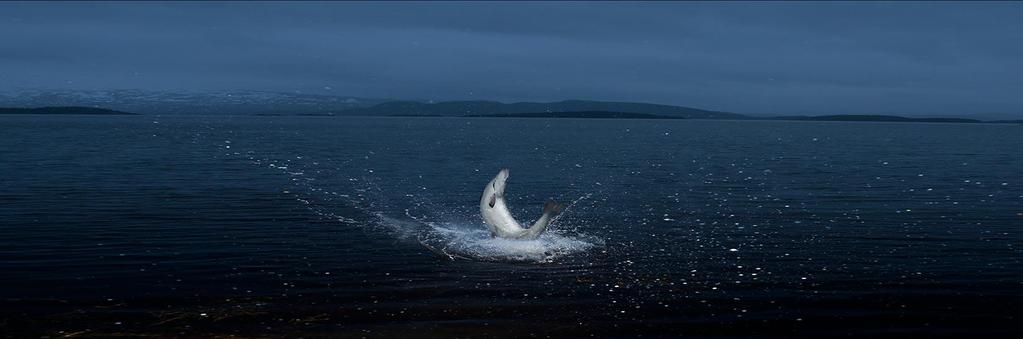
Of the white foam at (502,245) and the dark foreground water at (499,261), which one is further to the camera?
the white foam at (502,245)

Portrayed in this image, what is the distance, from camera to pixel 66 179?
45.1m

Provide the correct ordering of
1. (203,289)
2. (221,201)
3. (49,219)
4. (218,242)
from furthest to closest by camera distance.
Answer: (221,201), (49,219), (218,242), (203,289)

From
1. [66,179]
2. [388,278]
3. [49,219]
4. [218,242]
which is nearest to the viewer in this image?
[388,278]

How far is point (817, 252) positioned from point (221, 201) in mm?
23942

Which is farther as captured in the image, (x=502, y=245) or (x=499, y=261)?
(x=502, y=245)

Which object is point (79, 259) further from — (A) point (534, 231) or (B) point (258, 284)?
(A) point (534, 231)

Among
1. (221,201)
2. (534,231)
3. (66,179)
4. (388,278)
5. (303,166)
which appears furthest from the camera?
A: (303,166)

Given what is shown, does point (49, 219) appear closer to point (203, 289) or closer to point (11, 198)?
point (11, 198)

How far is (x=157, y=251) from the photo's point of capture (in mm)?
24234

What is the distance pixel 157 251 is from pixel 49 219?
8.39 m

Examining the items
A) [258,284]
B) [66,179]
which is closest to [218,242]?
[258,284]

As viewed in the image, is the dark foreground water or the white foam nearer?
the dark foreground water

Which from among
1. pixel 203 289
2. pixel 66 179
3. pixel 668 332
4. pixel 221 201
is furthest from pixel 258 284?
pixel 66 179

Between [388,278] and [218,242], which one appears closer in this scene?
[388,278]
